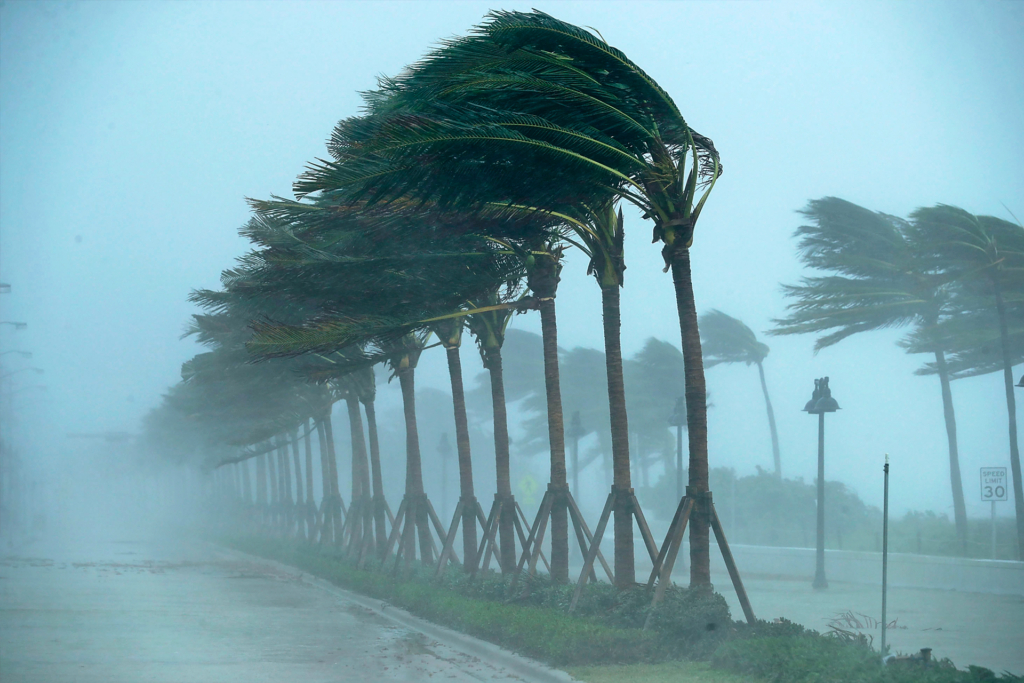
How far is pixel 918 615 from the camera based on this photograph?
19.4 meters

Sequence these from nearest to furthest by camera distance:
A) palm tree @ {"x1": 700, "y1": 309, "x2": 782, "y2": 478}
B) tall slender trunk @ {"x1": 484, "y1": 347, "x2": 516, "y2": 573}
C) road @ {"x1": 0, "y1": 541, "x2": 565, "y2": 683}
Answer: road @ {"x1": 0, "y1": 541, "x2": 565, "y2": 683}
tall slender trunk @ {"x1": 484, "y1": 347, "x2": 516, "y2": 573}
palm tree @ {"x1": 700, "y1": 309, "x2": 782, "y2": 478}

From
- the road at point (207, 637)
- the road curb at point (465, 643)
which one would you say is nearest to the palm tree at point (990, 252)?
the road curb at point (465, 643)

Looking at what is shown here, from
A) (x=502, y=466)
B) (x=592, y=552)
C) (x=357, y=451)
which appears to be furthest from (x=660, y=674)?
(x=357, y=451)

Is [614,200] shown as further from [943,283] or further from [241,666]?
[943,283]

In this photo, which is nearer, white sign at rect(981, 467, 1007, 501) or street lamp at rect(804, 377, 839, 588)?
white sign at rect(981, 467, 1007, 501)

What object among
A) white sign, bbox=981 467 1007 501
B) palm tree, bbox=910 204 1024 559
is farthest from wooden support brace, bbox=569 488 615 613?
palm tree, bbox=910 204 1024 559

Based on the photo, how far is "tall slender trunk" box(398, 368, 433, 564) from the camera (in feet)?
77.5

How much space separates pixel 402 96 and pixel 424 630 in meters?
8.86

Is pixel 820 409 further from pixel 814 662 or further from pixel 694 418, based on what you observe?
pixel 814 662

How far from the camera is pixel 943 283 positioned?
32938 mm

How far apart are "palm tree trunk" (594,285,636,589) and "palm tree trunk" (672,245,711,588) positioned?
176cm

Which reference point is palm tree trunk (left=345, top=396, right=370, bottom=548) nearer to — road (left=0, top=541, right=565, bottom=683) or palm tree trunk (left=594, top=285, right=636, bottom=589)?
road (left=0, top=541, right=565, bottom=683)

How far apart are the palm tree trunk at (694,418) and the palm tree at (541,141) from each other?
0.05 feet

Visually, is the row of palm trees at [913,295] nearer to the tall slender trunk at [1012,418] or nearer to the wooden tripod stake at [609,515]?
the tall slender trunk at [1012,418]
